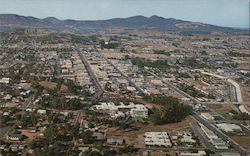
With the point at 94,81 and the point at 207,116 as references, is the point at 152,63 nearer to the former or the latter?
the point at 94,81

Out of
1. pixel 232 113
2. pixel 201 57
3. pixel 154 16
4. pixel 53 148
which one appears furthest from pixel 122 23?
pixel 53 148

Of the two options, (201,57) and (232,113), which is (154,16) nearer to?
(201,57)

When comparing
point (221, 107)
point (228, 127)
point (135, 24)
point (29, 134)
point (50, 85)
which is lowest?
point (228, 127)

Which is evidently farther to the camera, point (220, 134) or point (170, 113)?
point (170, 113)

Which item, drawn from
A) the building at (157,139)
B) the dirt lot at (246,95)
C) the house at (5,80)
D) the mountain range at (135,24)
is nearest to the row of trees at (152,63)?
the dirt lot at (246,95)

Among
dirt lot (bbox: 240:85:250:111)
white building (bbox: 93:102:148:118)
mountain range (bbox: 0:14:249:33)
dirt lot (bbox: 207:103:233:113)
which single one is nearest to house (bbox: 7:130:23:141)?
white building (bbox: 93:102:148:118)

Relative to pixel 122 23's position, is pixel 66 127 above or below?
below

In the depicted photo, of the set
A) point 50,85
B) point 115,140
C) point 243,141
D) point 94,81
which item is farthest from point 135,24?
point 115,140
